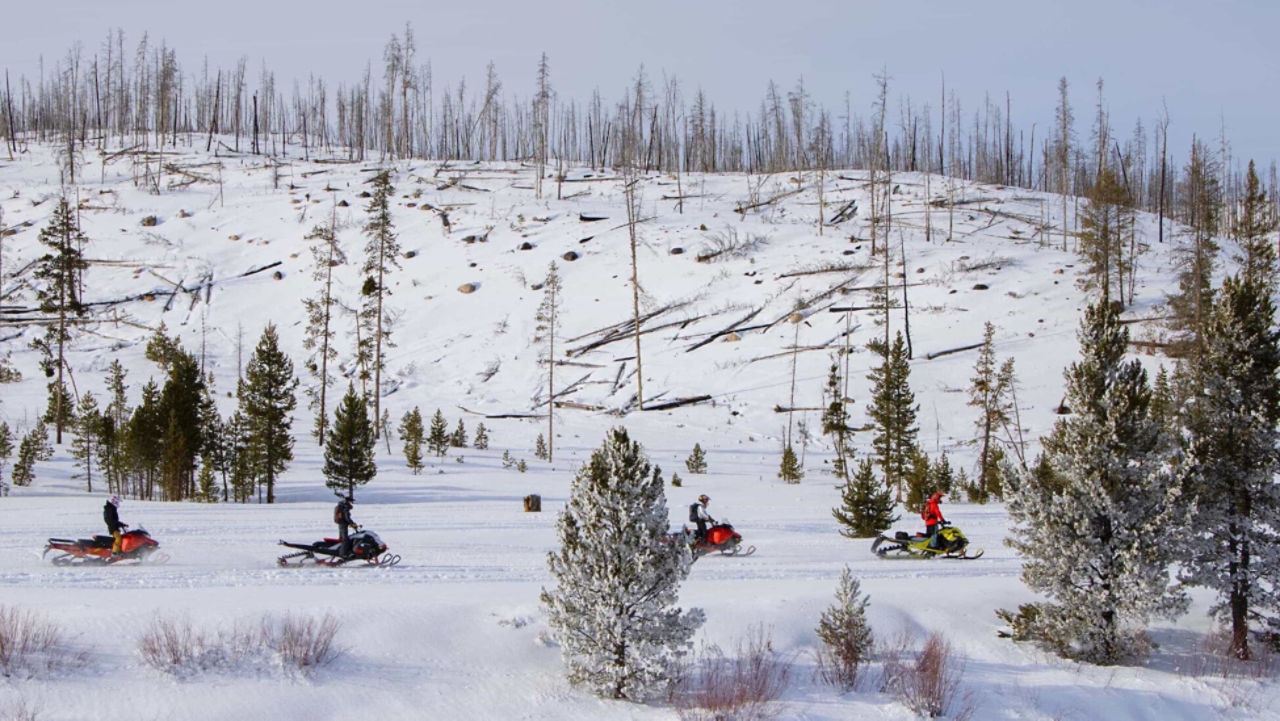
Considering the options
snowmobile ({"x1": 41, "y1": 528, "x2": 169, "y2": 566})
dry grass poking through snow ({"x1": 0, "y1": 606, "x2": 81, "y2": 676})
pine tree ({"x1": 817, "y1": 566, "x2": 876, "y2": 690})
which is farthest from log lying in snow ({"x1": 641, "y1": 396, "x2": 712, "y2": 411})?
→ dry grass poking through snow ({"x1": 0, "y1": 606, "x2": 81, "y2": 676})

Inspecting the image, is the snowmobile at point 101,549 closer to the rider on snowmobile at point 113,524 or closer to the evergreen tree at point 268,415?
the rider on snowmobile at point 113,524

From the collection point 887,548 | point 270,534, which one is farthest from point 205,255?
point 887,548

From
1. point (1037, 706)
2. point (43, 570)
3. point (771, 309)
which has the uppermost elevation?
point (771, 309)

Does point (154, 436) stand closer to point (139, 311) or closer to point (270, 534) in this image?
point (270, 534)

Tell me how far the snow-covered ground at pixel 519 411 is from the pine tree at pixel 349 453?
1123 millimetres

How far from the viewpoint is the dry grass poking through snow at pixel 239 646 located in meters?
9.63

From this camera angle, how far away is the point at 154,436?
29.2 meters

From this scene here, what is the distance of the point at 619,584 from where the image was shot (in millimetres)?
9969

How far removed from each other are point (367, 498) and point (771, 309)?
112 feet

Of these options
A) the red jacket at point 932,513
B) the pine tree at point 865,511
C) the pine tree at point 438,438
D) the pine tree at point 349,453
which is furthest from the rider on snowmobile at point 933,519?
the pine tree at point 438,438

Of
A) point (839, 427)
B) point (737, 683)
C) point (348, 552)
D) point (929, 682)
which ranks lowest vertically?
point (929, 682)

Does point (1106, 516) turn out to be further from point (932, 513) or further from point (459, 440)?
point (459, 440)

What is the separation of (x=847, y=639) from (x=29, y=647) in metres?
9.90

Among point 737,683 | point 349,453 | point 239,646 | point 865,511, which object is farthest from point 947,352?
point 239,646
